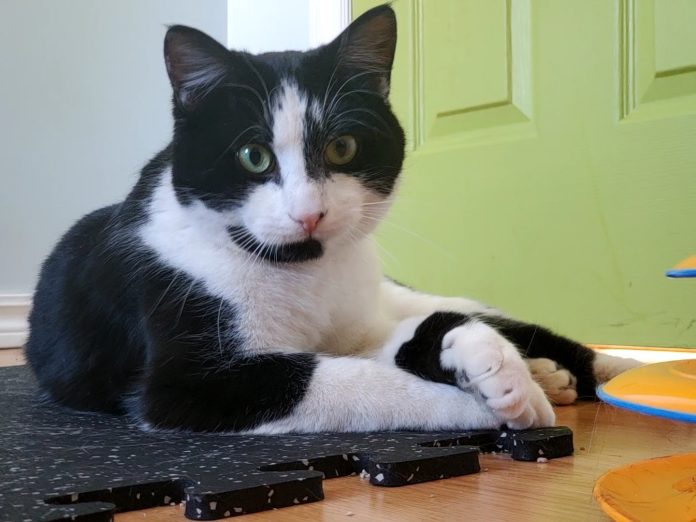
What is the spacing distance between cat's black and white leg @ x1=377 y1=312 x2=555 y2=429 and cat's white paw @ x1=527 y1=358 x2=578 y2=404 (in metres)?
0.22

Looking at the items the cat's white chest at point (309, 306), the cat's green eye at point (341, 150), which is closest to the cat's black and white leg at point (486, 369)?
the cat's white chest at point (309, 306)

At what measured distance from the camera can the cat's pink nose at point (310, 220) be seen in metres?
0.96

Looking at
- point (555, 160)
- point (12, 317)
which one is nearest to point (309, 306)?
point (555, 160)

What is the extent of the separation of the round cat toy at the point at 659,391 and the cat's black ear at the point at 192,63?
72 cm

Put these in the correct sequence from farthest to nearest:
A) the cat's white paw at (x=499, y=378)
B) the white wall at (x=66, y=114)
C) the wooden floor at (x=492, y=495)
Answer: the white wall at (x=66, y=114) < the cat's white paw at (x=499, y=378) < the wooden floor at (x=492, y=495)

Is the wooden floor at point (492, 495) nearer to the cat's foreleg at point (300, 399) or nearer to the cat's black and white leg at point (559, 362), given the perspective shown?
the cat's foreleg at point (300, 399)

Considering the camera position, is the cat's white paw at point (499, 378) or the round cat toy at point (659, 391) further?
the cat's white paw at point (499, 378)

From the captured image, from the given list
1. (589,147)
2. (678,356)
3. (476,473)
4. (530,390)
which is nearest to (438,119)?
(589,147)

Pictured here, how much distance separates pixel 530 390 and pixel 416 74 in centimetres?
136

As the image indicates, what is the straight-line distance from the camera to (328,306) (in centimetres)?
112

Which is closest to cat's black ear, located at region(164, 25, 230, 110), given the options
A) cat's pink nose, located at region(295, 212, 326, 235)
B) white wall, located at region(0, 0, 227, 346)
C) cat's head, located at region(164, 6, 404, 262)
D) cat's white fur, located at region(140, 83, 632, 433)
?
cat's head, located at region(164, 6, 404, 262)

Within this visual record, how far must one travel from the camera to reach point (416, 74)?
2086 mm

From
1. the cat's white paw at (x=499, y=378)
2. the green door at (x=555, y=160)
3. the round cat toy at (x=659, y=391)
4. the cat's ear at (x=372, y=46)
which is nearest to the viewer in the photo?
the round cat toy at (x=659, y=391)

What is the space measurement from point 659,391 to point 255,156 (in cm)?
65
